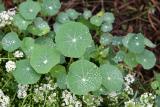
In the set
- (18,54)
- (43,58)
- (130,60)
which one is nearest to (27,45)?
(18,54)

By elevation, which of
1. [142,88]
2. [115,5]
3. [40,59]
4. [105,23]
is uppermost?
[115,5]

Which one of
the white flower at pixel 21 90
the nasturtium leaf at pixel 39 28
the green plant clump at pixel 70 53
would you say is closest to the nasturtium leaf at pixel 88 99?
the green plant clump at pixel 70 53

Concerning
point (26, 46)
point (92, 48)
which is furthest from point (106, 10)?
point (26, 46)

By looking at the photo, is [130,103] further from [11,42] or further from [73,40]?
[11,42]

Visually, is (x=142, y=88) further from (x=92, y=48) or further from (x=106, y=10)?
(x=106, y=10)

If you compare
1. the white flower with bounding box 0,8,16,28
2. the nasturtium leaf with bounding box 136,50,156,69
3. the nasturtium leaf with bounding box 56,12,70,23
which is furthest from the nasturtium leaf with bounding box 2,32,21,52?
the nasturtium leaf with bounding box 136,50,156,69

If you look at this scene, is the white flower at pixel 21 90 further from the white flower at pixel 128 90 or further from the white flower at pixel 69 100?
the white flower at pixel 128 90
